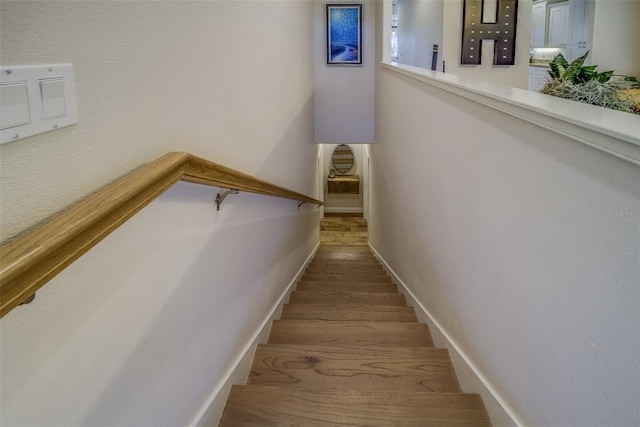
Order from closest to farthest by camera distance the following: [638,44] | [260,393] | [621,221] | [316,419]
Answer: [621,221]
[316,419]
[260,393]
[638,44]

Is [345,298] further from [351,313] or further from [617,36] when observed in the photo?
[617,36]

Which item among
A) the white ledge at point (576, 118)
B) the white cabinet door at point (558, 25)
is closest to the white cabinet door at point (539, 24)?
the white cabinet door at point (558, 25)

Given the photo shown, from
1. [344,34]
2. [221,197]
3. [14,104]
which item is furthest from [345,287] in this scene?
[14,104]

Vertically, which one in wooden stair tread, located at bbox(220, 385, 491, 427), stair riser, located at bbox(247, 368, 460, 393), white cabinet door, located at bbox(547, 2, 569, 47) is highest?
white cabinet door, located at bbox(547, 2, 569, 47)

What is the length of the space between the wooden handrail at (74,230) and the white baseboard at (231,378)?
0.83 meters

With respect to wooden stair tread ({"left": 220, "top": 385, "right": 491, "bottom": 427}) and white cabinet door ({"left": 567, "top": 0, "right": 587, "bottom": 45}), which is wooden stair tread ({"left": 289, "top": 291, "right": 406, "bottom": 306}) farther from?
white cabinet door ({"left": 567, "top": 0, "right": 587, "bottom": 45})

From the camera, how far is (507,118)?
148 centimetres

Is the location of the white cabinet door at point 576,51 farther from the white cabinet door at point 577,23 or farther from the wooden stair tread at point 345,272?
the wooden stair tread at point 345,272

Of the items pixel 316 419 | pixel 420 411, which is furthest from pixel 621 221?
pixel 316 419

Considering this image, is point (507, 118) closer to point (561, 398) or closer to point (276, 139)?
point (561, 398)

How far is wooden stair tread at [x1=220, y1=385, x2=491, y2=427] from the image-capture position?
168 centimetres

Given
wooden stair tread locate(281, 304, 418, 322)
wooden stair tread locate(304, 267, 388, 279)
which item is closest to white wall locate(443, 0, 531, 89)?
wooden stair tread locate(304, 267, 388, 279)

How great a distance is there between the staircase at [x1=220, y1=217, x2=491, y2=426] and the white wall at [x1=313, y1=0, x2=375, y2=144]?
2.93m

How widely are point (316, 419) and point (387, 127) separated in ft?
10.5
